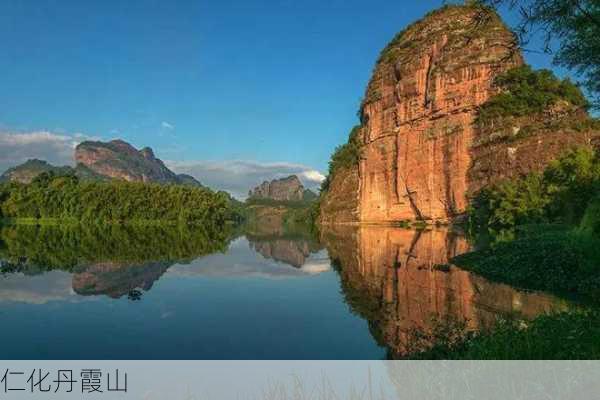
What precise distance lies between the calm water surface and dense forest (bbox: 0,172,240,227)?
71074 mm

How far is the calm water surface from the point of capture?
14.5 meters

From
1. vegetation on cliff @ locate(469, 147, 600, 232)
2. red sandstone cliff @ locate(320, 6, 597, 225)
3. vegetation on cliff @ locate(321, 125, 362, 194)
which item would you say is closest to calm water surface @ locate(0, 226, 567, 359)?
vegetation on cliff @ locate(469, 147, 600, 232)

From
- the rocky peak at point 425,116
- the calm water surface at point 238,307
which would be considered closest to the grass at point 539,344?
the calm water surface at point 238,307

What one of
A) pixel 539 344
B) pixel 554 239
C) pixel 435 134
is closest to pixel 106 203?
pixel 435 134

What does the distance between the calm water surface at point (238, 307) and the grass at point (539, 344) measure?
3.38 ft

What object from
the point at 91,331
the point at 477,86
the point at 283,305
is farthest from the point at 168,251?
the point at 477,86

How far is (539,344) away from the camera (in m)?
8.70

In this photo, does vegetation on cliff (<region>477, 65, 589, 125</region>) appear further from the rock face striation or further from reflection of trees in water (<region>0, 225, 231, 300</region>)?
reflection of trees in water (<region>0, 225, 231, 300</region>)

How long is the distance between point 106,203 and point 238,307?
92918 mm

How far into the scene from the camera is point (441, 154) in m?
90.4

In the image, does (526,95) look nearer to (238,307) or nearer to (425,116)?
(425,116)

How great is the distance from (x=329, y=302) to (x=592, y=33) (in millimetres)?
14536

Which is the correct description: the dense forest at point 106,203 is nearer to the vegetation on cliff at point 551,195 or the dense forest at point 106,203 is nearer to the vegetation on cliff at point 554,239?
the vegetation on cliff at point 551,195

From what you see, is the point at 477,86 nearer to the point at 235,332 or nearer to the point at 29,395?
the point at 235,332
